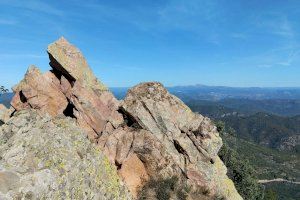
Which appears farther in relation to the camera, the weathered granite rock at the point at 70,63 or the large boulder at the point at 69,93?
the weathered granite rock at the point at 70,63

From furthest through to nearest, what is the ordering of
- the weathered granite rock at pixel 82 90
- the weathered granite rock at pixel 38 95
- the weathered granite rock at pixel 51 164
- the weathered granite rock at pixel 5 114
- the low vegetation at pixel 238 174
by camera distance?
1. the low vegetation at pixel 238 174
2. the weathered granite rock at pixel 5 114
3. the weathered granite rock at pixel 38 95
4. the weathered granite rock at pixel 82 90
5. the weathered granite rock at pixel 51 164

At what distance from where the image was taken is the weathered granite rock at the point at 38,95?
4556cm

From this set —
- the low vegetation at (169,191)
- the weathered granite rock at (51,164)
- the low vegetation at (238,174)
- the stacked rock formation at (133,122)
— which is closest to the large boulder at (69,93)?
the stacked rock formation at (133,122)

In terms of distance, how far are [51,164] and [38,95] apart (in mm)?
16463

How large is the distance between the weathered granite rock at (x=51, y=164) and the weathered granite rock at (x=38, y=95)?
617 centimetres

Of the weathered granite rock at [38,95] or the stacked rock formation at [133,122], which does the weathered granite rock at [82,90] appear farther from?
the weathered granite rock at [38,95]

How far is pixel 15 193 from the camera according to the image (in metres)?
27.5

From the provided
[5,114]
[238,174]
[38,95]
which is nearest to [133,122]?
[38,95]

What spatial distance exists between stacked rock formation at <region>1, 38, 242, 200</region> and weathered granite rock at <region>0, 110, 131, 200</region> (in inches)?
135

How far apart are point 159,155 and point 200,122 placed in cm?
1003

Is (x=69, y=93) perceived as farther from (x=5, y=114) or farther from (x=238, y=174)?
(x=238, y=174)

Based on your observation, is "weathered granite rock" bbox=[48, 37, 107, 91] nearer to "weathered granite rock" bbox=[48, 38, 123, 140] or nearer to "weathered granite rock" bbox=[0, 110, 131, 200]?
"weathered granite rock" bbox=[48, 38, 123, 140]

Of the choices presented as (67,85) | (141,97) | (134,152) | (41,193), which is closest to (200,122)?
(141,97)

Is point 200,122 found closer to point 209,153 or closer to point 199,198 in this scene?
point 209,153
